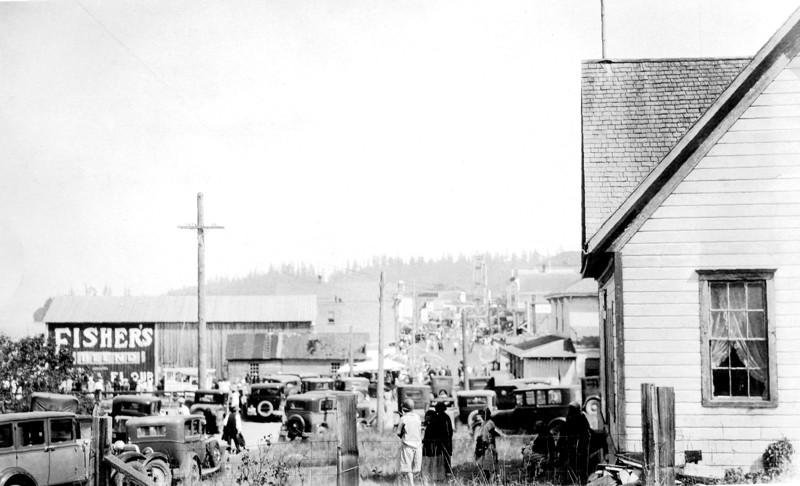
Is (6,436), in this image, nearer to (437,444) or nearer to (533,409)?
(437,444)

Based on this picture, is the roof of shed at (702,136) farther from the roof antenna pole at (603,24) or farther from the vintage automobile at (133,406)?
the vintage automobile at (133,406)

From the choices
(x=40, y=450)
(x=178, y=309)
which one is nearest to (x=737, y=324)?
(x=40, y=450)

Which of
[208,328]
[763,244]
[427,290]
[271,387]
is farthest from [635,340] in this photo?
[427,290]

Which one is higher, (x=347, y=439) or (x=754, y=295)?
(x=754, y=295)

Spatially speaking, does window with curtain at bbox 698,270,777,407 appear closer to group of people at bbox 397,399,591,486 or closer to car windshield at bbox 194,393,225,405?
group of people at bbox 397,399,591,486

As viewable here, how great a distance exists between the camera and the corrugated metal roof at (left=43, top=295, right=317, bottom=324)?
3838cm

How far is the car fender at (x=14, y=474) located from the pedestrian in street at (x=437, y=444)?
20.4 ft

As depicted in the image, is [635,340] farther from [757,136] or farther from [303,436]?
[303,436]

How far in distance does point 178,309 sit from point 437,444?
1591 inches

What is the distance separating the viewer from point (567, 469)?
43.7 feet

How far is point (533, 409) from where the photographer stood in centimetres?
2570

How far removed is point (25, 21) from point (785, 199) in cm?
1209

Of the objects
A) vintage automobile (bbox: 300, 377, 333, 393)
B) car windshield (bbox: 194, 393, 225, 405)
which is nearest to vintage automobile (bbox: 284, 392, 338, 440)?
car windshield (bbox: 194, 393, 225, 405)

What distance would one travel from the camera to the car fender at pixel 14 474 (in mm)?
A: 12489
